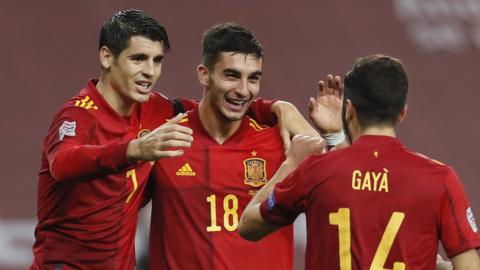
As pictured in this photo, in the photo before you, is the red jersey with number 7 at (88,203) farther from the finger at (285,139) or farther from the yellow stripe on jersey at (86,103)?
the finger at (285,139)

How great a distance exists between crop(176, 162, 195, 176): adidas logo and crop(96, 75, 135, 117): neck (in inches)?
14.8

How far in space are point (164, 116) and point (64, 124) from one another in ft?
2.34

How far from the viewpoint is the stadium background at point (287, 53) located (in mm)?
9203

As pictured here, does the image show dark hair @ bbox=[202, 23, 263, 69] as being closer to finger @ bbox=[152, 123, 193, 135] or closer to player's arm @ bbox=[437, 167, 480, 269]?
finger @ bbox=[152, 123, 193, 135]

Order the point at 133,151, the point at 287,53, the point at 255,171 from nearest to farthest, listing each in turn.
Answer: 1. the point at 133,151
2. the point at 255,171
3. the point at 287,53

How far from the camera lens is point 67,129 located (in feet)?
16.1

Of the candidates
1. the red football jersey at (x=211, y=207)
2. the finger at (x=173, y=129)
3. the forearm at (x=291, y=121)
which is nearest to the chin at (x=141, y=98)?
the red football jersey at (x=211, y=207)

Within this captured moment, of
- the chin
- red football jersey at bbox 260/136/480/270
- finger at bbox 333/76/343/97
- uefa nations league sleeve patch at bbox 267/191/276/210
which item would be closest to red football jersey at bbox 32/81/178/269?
the chin

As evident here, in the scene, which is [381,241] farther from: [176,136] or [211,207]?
[211,207]

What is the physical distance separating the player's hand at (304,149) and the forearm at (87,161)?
68 centimetres

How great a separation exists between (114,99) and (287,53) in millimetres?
4360

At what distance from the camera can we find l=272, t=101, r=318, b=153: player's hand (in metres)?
5.43

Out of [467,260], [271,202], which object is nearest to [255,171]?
[271,202]

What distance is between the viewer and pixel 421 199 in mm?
3959
